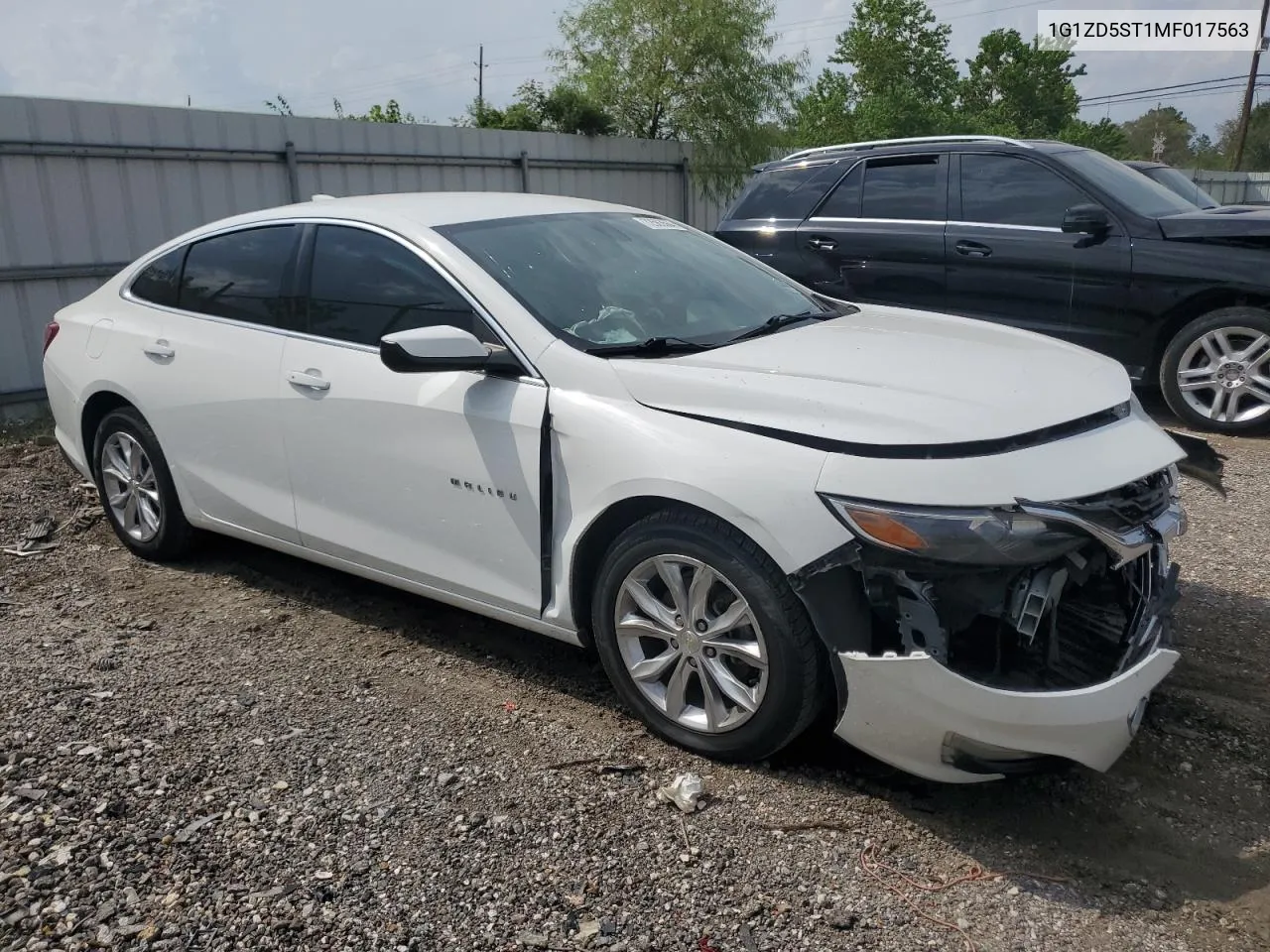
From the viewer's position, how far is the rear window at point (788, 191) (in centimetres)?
820

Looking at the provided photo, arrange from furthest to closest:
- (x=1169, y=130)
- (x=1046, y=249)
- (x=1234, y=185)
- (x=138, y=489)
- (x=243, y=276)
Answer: (x=1169, y=130) → (x=1234, y=185) → (x=1046, y=249) → (x=138, y=489) → (x=243, y=276)

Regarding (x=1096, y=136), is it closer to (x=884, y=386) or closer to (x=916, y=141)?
(x=916, y=141)

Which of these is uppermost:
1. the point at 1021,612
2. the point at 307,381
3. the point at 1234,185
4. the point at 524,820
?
the point at 1234,185

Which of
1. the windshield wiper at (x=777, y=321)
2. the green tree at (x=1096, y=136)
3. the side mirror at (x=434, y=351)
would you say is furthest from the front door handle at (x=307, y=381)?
the green tree at (x=1096, y=136)

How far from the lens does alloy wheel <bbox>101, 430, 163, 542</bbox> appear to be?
4852 millimetres

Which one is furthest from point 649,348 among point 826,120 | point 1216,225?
point 826,120

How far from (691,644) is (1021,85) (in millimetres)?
36648

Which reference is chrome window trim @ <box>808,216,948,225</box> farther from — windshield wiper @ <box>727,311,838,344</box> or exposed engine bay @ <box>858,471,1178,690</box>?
exposed engine bay @ <box>858,471,1178,690</box>

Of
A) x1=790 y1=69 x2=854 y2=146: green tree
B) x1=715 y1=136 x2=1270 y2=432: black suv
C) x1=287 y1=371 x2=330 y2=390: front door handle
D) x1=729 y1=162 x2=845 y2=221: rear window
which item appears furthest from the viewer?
x1=790 y1=69 x2=854 y2=146: green tree

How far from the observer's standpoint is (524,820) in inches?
114

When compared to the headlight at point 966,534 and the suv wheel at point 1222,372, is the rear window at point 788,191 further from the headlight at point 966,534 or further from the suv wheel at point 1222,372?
the headlight at point 966,534

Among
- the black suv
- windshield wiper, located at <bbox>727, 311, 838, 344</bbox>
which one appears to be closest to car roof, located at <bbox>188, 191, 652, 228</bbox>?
windshield wiper, located at <bbox>727, 311, 838, 344</bbox>

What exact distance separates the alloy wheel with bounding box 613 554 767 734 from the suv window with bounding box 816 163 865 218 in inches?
221

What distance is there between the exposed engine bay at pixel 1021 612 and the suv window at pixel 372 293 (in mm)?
1590
